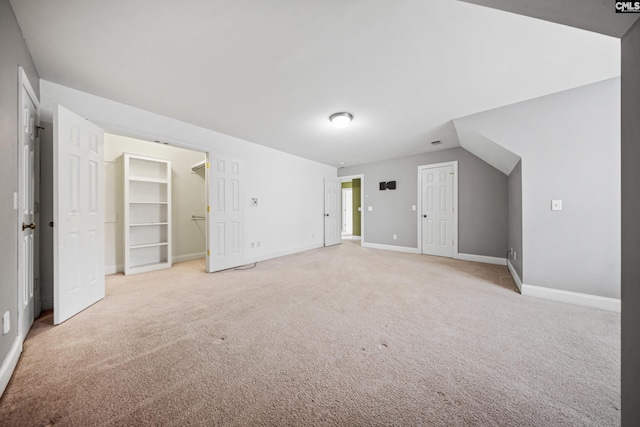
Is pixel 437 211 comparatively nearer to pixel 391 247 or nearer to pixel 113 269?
pixel 391 247

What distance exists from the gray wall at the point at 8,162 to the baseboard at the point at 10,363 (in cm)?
4

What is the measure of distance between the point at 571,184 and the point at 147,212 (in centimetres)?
646

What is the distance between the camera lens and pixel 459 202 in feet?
16.4

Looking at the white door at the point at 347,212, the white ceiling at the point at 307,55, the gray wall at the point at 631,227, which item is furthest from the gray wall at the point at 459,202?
the gray wall at the point at 631,227

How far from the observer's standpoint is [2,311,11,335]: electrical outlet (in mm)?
1443

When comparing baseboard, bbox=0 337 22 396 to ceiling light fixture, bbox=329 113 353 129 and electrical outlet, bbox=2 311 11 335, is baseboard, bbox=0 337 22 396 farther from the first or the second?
ceiling light fixture, bbox=329 113 353 129

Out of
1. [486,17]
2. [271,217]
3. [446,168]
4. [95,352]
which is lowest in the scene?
[95,352]

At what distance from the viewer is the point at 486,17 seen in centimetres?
164

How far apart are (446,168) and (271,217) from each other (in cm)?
415

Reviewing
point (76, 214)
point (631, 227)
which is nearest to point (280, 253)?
point (76, 214)

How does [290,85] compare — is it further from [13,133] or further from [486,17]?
[13,133]

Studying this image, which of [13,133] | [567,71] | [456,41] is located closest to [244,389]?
[13,133]

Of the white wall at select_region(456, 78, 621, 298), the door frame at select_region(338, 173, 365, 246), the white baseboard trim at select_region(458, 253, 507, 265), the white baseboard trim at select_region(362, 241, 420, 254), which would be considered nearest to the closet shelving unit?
the door frame at select_region(338, 173, 365, 246)

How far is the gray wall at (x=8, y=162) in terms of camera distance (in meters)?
1.45
